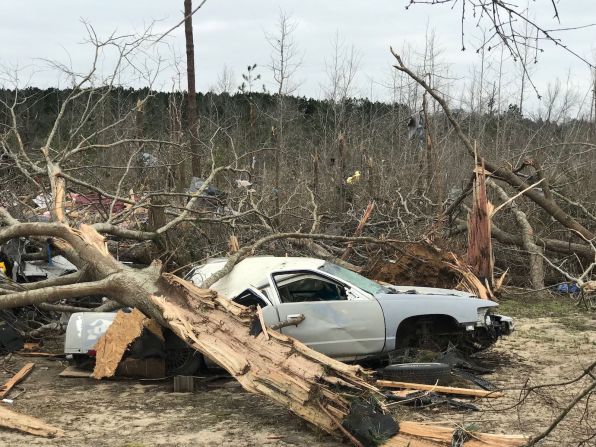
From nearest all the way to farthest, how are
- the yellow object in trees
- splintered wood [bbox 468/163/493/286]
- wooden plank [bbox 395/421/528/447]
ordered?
wooden plank [bbox 395/421/528/447] → splintered wood [bbox 468/163/493/286] → the yellow object in trees

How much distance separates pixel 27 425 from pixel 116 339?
1729 millimetres

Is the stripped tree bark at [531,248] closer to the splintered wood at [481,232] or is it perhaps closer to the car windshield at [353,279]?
the splintered wood at [481,232]

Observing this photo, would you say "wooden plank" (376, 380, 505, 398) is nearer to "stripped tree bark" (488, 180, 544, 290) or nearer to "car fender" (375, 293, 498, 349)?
"car fender" (375, 293, 498, 349)

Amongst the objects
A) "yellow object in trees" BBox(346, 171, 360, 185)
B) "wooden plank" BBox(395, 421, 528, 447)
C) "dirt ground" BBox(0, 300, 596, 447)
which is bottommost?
"dirt ground" BBox(0, 300, 596, 447)

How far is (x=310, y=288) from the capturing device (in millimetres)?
8266

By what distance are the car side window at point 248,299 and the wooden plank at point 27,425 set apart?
2.60 m

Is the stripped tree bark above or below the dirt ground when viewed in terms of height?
above

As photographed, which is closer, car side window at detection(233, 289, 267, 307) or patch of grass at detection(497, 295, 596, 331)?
car side window at detection(233, 289, 267, 307)

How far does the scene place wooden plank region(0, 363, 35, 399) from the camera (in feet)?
24.4

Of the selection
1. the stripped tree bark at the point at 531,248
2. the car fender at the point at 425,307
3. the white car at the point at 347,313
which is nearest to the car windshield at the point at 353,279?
the white car at the point at 347,313

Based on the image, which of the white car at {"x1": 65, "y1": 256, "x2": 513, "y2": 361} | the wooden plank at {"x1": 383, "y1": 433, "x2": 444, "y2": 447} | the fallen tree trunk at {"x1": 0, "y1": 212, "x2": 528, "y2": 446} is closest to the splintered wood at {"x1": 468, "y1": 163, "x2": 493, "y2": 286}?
the white car at {"x1": 65, "y1": 256, "x2": 513, "y2": 361}

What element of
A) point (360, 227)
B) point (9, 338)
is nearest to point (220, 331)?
point (9, 338)

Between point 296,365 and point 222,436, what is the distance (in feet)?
3.00

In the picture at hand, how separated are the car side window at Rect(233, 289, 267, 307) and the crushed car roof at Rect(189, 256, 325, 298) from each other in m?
0.05
